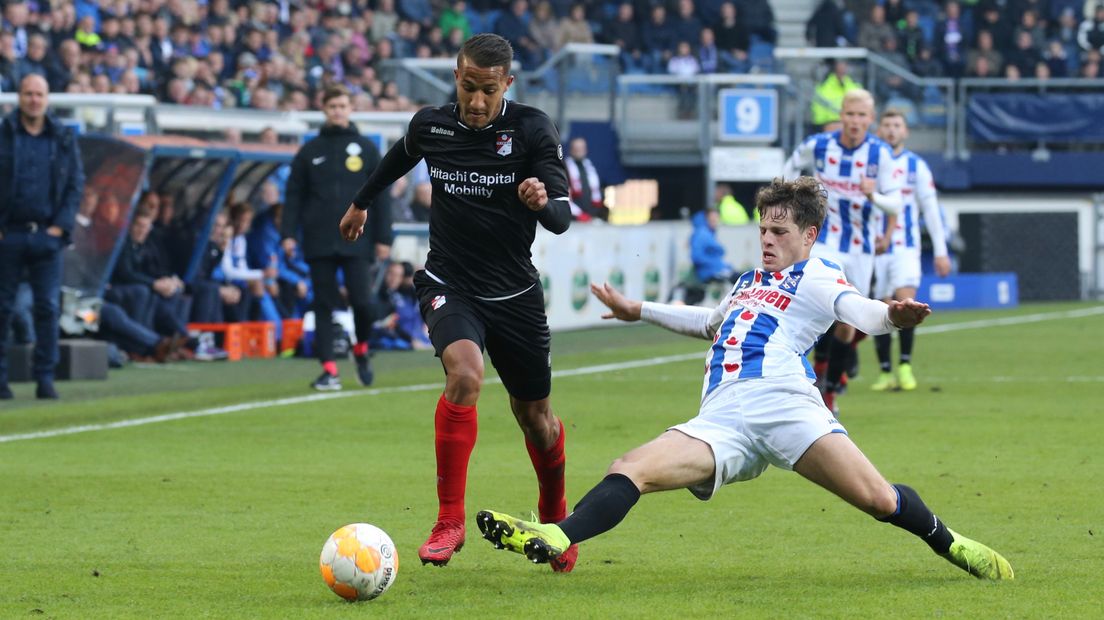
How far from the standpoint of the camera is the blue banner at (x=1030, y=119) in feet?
100

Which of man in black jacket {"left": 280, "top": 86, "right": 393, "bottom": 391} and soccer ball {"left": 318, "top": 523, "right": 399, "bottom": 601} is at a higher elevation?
man in black jacket {"left": 280, "top": 86, "right": 393, "bottom": 391}

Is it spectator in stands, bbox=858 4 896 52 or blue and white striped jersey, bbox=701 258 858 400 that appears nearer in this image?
blue and white striped jersey, bbox=701 258 858 400

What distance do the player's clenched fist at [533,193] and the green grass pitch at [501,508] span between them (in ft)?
4.39

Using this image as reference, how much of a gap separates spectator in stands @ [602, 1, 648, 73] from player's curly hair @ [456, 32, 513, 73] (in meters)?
23.7

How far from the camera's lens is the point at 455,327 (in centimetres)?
711

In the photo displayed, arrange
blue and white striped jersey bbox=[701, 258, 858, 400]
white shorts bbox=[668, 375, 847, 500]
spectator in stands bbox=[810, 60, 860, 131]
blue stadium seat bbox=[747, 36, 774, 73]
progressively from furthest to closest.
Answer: blue stadium seat bbox=[747, 36, 774, 73]
spectator in stands bbox=[810, 60, 860, 131]
blue and white striped jersey bbox=[701, 258, 858, 400]
white shorts bbox=[668, 375, 847, 500]

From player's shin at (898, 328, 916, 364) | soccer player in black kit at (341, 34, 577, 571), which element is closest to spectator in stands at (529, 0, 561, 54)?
player's shin at (898, 328, 916, 364)

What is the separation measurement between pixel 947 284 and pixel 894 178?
15.6 m

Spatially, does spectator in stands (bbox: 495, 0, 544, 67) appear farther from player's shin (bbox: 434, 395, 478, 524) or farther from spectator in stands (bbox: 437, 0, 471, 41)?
player's shin (bbox: 434, 395, 478, 524)

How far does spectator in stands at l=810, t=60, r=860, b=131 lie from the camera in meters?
28.4

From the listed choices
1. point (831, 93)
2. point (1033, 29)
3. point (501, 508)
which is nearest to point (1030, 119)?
point (1033, 29)

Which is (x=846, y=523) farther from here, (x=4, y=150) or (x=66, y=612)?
(x=4, y=150)

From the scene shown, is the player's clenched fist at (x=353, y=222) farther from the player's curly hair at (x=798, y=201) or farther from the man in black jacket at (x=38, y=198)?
the man in black jacket at (x=38, y=198)

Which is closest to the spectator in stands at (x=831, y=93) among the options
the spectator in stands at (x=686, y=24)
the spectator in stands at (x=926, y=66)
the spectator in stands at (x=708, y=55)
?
the spectator in stands at (x=708, y=55)
